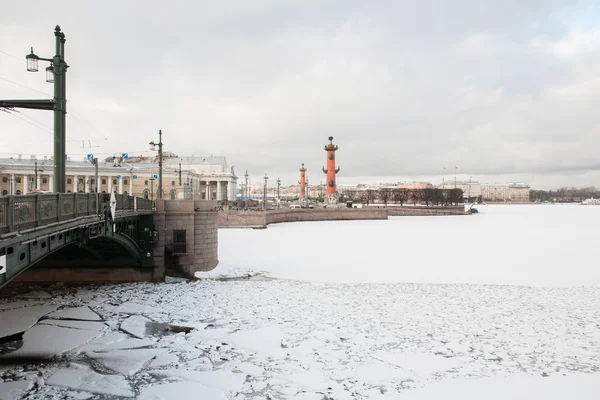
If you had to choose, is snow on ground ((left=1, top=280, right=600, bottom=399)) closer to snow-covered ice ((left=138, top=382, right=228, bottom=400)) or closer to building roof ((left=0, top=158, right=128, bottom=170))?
snow-covered ice ((left=138, top=382, right=228, bottom=400))

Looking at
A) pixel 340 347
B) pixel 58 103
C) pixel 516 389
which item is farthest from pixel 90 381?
pixel 516 389

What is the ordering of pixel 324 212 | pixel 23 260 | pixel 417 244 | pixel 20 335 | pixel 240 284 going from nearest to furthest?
pixel 23 260, pixel 20 335, pixel 240 284, pixel 417 244, pixel 324 212

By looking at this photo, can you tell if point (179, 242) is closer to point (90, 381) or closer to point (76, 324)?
point (76, 324)

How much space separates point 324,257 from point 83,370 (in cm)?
1504

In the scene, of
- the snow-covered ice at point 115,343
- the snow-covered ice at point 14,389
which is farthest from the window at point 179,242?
the snow-covered ice at point 14,389

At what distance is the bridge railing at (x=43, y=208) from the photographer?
6105 mm

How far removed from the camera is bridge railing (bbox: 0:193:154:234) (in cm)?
611

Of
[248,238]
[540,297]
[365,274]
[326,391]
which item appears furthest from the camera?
[248,238]

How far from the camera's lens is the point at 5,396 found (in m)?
7.16

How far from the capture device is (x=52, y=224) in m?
7.57

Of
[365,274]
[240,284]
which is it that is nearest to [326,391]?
[240,284]

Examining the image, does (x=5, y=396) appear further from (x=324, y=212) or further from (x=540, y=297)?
(x=324, y=212)

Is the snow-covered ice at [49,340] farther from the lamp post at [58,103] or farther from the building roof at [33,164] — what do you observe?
the building roof at [33,164]

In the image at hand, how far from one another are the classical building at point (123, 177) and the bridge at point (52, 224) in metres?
5.91
